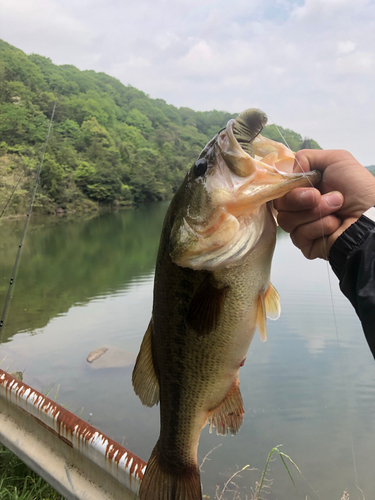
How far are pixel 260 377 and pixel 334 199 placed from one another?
5205 mm

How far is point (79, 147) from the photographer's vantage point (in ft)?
169

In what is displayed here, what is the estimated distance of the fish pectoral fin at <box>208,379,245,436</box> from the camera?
5.47 ft

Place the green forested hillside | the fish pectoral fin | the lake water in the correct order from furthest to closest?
the green forested hillside, the lake water, the fish pectoral fin

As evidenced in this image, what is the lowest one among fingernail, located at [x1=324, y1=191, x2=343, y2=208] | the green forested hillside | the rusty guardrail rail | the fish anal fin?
the rusty guardrail rail

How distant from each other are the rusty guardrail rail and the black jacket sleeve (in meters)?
1.39

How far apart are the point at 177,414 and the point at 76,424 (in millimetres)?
830

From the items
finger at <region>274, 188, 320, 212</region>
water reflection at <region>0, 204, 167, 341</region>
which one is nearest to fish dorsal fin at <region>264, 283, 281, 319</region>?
finger at <region>274, 188, 320, 212</region>

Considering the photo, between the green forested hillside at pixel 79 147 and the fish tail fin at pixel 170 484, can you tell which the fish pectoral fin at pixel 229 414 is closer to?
the fish tail fin at pixel 170 484

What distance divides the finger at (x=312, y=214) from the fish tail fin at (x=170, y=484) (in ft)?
4.06

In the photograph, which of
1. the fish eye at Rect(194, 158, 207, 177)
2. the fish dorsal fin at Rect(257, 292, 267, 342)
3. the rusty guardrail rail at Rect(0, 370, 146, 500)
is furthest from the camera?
the rusty guardrail rail at Rect(0, 370, 146, 500)

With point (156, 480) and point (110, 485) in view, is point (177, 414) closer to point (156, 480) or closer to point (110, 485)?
point (156, 480)

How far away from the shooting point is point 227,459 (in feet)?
13.6

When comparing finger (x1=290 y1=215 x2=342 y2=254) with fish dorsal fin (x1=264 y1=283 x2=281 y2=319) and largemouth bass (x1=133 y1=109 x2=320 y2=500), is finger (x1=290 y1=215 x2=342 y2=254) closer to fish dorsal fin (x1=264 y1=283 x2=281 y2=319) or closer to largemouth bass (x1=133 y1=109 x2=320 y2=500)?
largemouth bass (x1=133 y1=109 x2=320 y2=500)


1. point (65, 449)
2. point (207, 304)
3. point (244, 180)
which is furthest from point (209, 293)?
point (65, 449)
